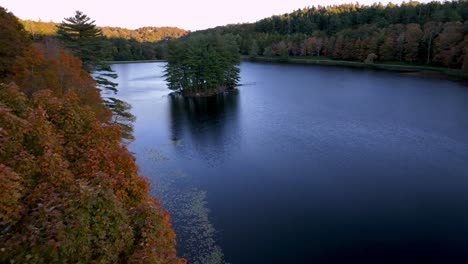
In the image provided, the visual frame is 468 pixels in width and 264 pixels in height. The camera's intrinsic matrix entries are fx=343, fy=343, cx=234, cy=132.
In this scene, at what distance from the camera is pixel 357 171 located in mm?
27781

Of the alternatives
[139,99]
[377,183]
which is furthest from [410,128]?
[139,99]

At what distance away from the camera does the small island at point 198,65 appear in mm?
63281

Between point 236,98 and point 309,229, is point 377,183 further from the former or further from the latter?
point 236,98

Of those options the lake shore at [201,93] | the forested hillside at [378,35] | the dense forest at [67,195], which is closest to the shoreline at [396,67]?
the forested hillside at [378,35]

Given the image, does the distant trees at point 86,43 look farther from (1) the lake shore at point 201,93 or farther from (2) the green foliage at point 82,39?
(1) the lake shore at point 201,93

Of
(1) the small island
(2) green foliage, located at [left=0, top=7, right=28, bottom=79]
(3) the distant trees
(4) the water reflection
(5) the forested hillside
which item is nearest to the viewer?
(2) green foliage, located at [left=0, top=7, right=28, bottom=79]

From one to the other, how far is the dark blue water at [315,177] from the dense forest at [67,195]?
31.0 ft

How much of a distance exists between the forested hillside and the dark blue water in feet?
123

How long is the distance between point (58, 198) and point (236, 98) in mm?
53126

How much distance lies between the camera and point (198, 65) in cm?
6294

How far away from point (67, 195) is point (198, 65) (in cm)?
5698

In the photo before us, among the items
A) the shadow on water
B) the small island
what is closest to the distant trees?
the shadow on water

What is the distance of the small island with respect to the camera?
6328 cm

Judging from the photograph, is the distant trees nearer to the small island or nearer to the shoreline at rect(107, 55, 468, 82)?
the small island
